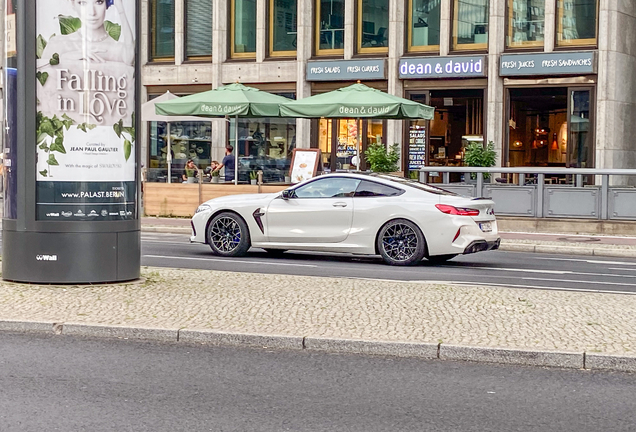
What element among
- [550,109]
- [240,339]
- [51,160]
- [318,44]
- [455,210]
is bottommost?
[240,339]

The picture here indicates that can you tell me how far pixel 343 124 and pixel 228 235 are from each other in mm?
17751

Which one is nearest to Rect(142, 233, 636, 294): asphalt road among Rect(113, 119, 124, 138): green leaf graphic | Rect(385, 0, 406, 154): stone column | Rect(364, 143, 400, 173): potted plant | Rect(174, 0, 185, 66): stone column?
Rect(113, 119, 124, 138): green leaf graphic

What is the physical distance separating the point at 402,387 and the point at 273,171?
2670cm

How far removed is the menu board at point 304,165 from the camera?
2572 cm

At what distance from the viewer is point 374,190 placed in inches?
629

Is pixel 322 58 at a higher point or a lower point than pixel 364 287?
higher

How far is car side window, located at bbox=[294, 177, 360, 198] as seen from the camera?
637 inches

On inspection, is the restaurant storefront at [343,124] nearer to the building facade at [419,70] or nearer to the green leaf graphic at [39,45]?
the building facade at [419,70]

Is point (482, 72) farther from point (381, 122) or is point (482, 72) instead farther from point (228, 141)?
point (228, 141)

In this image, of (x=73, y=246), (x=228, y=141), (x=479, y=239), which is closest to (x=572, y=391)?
(x=73, y=246)

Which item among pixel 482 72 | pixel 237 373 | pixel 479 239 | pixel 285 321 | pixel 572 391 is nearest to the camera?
pixel 572 391

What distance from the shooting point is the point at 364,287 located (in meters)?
11.8

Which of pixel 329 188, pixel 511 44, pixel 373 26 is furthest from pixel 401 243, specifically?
pixel 373 26

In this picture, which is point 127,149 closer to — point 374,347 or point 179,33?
point 374,347
